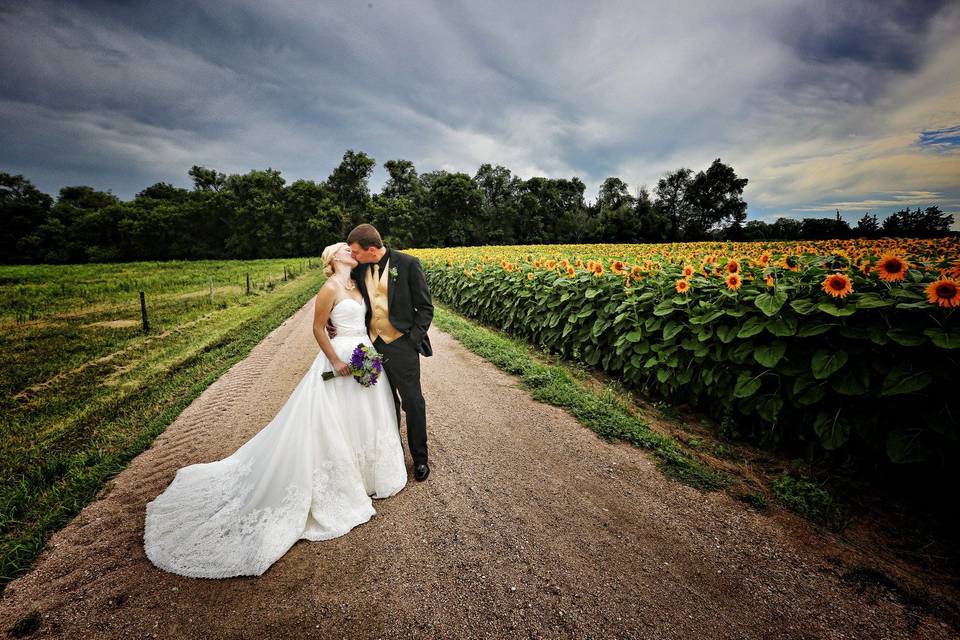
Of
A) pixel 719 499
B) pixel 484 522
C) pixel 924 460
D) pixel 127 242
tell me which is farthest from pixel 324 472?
pixel 127 242

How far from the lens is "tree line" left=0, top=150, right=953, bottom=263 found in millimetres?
52594

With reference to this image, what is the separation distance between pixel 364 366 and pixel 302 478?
95 centimetres

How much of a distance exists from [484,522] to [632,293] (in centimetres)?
401

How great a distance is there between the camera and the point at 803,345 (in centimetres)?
355

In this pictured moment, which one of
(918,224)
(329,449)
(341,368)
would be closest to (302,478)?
(329,449)

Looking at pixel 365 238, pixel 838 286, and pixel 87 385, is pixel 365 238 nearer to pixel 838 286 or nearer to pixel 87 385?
pixel 838 286

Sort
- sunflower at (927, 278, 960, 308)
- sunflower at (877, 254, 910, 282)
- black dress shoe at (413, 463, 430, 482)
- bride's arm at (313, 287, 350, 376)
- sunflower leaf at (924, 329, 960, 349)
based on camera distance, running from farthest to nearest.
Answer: black dress shoe at (413, 463, 430, 482)
sunflower at (877, 254, 910, 282)
bride's arm at (313, 287, 350, 376)
sunflower at (927, 278, 960, 308)
sunflower leaf at (924, 329, 960, 349)

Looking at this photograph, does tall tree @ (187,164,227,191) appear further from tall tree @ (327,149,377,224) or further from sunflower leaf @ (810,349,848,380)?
sunflower leaf @ (810,349,848,380)

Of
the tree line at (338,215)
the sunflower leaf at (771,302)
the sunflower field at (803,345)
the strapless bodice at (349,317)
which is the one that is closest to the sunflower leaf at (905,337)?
the sunflower field at (803,345)

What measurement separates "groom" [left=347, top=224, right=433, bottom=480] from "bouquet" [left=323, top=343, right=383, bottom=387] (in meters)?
0.21

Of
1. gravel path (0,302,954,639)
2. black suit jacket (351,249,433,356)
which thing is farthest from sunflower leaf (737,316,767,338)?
black suit jacket (351,249,433,356)

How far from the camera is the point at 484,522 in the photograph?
289 centimetres

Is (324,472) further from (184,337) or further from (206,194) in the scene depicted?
(206,194)

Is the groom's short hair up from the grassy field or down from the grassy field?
up
